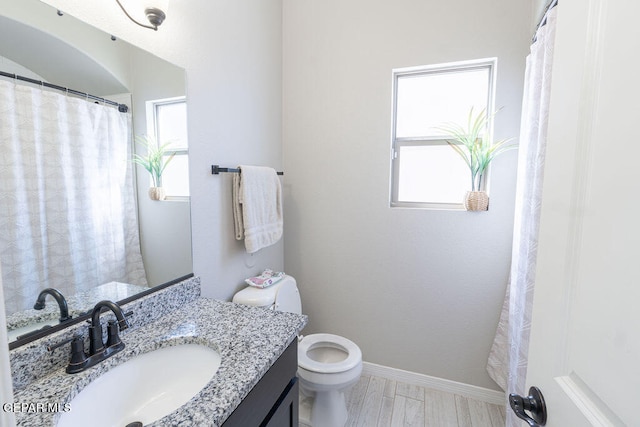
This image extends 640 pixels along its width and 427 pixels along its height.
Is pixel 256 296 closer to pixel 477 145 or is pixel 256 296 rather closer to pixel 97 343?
pixel 97 343

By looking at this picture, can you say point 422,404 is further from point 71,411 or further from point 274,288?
point 71,411

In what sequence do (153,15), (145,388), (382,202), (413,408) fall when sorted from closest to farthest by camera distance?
1. (145,388)
2. (153,15)
3. (413,408)
4. (382,202)

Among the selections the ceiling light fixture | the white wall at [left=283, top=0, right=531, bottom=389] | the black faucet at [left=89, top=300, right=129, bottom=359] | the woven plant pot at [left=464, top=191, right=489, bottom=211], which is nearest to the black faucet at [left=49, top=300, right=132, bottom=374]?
the black faucet at [left=89, top=300, right=129, bottom=359]

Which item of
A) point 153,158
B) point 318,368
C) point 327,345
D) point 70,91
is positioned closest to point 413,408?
point 327,345

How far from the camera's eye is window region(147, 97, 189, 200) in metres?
1.16

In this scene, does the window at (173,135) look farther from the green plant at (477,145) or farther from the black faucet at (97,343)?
the green plant at (477,145)

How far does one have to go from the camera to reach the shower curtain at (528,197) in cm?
112

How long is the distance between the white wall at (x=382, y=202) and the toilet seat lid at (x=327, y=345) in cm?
30

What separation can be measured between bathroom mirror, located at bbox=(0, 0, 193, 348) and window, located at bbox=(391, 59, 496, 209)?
1365 mm

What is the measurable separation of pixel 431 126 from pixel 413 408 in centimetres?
181

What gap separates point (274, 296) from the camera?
1.63m

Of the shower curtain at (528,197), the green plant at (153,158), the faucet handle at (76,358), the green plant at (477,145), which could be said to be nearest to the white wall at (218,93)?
the green plant at (153,158)

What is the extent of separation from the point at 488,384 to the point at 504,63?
1.96m

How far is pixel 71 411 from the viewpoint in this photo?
71 centimetres
